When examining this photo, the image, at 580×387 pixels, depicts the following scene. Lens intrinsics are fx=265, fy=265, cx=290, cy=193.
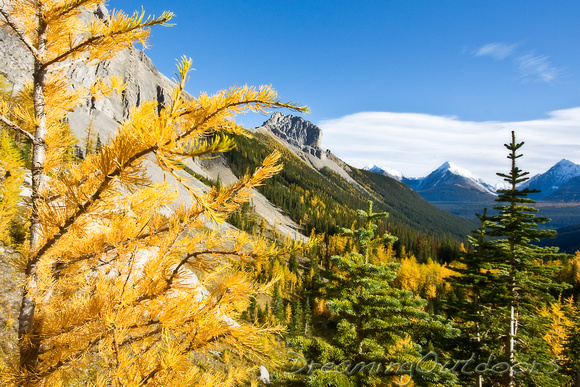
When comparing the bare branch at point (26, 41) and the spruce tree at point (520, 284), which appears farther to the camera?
→ the spruce tree at point (520, 284)

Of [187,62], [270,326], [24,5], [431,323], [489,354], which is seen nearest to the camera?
[187,62]

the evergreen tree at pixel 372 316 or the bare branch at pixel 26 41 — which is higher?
the bare branch at pixel 26 41

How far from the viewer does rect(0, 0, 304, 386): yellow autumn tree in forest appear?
251cm

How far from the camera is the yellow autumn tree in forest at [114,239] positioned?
2.51 metres

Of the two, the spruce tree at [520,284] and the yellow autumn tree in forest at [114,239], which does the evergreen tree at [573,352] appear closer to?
the spruce tree at [520,284]

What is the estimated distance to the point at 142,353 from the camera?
2938mm

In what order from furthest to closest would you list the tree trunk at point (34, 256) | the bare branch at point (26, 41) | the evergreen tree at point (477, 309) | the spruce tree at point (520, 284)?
the evergreen tree at point (477, 309) → the spruce tree at point (520, 284) → the bare branch at point (26, 41) → the tree trunk at point (34, 256)

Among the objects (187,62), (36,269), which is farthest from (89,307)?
(187,62)

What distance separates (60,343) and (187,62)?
3.25m

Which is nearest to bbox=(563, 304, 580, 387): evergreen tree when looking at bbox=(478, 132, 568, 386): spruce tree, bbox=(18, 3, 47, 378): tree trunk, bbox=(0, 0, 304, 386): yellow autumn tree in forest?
bbox=(478, 132, 568, 386): spruce tree

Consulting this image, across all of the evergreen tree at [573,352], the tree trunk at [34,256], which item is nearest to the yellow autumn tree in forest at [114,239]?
the tree trunk at [34,256]

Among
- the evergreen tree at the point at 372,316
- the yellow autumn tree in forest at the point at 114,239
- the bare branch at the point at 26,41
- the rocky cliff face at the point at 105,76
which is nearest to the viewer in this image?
the yellow autumn tree in forest at the point at 114,239

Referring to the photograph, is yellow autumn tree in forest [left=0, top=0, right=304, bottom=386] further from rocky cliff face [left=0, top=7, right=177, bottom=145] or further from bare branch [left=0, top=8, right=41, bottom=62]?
rocky cliff face [left=0, top=7, right=177, bottom=145]

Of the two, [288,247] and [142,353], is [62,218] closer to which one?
[142,353]
